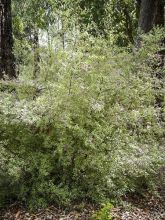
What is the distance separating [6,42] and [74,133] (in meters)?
4.56

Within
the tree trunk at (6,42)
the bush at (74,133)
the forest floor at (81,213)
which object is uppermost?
the tree trunk at (6,42)

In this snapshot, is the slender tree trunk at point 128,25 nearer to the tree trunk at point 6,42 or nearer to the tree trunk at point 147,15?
the tree trunk at point 147,15

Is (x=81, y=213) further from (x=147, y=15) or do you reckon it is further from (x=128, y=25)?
(x=128, y=25)

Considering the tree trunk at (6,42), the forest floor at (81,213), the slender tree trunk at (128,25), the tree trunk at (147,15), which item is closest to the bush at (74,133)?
the forest floor at (81,213)

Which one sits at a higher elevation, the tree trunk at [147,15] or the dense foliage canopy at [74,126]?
the tree trunk at [147,15]

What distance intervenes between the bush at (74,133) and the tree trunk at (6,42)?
3.32 metres

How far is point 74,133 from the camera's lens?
19.5 feet

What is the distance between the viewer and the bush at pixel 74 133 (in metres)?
5.96

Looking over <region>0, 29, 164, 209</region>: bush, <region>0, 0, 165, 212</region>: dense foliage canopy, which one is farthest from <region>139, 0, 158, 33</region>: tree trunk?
<region>0, 29, 164, 209</region>: bush

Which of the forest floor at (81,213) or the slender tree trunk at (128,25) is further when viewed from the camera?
the slender tree trunk at (128,25)

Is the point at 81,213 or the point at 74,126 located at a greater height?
the point at 74,126

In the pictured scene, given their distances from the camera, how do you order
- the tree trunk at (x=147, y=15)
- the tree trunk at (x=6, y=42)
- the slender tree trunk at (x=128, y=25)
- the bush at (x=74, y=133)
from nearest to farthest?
the bush at (x=74, y=133)
the tree trunk at (x=6, y=42)
the tree trunk at (x=147, y=15)
the slender tree trunk at (x=128, y=25)

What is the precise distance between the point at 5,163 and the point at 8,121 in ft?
1.70

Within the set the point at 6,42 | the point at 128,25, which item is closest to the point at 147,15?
the point at 6,42
